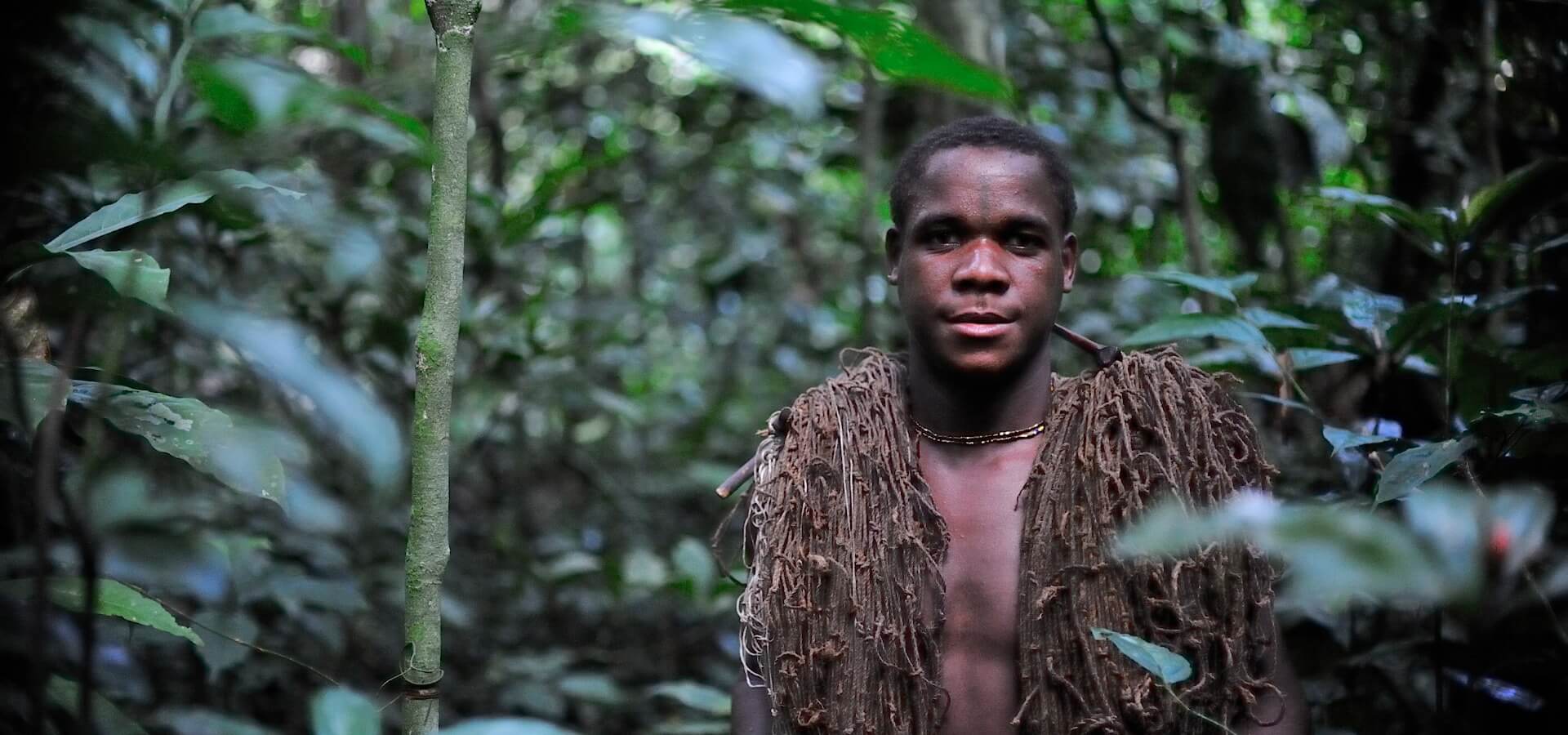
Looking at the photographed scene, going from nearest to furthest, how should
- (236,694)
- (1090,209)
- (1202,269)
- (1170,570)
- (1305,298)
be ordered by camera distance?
1. (1170,570)
2. (1305,298)
3. (236,694)
4. (1202,269)
5. (1090,209)

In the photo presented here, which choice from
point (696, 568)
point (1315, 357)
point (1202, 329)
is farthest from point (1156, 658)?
point (696, 568)

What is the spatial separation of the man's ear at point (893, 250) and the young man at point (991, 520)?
2 cm

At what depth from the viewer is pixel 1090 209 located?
12.0 ft

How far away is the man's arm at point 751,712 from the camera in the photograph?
65.3 inches

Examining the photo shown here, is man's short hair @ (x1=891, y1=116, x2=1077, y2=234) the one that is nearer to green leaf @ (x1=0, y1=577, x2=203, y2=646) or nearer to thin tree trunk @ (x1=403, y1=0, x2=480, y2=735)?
thin tree trunk @ (x1=403, y1=0, x2=480, y2=735)

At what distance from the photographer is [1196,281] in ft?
5.92

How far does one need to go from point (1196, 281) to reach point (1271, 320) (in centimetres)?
16

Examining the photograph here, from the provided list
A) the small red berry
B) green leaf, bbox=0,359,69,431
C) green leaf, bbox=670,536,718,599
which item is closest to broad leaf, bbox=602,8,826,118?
the small red berry

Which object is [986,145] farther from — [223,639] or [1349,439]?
[223,639]

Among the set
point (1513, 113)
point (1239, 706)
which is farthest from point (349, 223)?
point (1513, 113)

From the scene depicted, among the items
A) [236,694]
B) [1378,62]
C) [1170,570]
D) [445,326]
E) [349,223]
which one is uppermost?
[1378,62]

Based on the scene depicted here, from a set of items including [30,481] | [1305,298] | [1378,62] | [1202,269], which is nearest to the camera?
[30,481]

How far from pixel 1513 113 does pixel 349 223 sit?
2484 mm

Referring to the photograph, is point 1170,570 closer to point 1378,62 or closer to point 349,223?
point 349,223
